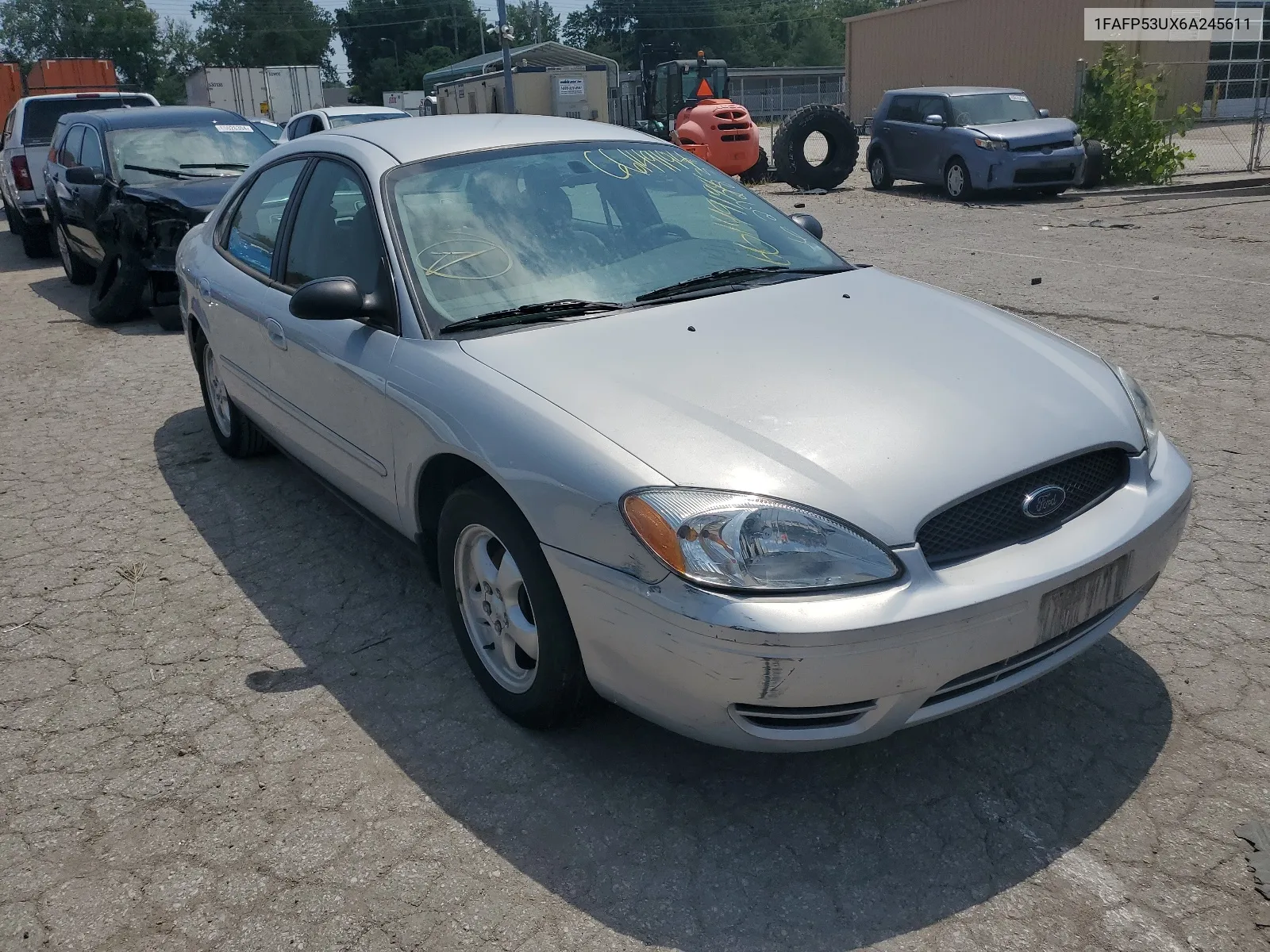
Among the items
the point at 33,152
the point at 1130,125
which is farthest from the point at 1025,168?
the point at 33,152

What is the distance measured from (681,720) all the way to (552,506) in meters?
0.60

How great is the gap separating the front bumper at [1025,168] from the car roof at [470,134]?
1336 cm

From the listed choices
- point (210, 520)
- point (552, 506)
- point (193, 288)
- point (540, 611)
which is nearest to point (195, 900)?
point (540, 611)

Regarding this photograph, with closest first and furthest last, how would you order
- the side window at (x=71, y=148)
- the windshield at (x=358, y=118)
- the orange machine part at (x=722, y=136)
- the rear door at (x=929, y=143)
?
the side window at (x=71, y=148)
the windshield at (x=358, y=118)
the rear door at (x=929, y=143)
the orange machine part at (x=722, y=136)

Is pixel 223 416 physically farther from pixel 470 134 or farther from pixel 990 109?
pixel 990 109

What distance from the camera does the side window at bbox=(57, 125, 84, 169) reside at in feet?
35.7

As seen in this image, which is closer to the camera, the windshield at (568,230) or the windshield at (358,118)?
the windshield at (568,230)

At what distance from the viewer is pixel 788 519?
2.46 metres

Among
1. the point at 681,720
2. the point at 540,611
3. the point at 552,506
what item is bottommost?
the point at 681,720

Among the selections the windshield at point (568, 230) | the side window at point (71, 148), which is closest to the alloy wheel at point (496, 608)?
the windshield at point (568, 230)

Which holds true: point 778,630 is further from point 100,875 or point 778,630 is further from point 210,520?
point 210,520

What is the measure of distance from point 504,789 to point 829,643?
1.06 meters

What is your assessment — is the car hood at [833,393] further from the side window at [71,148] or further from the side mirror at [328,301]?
the side window at [71,148]

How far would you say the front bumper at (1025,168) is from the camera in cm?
1627
